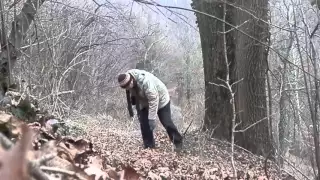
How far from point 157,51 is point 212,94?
573 inches

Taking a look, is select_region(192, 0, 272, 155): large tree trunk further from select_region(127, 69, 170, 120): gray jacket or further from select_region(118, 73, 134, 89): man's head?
select_region(118, 73, 134, 89): man's head

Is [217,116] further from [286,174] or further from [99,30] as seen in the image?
[99,30]

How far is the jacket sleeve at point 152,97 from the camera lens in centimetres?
823

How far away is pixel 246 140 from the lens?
959 centimetres

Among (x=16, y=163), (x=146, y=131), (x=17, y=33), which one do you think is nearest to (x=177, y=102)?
(x=146, y=131)

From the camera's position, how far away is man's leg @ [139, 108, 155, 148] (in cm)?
870

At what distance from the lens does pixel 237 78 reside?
9.61 m

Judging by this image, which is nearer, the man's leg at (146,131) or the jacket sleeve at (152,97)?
the jacket sleeve at (152,97)

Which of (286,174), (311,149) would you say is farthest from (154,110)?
(311,149)

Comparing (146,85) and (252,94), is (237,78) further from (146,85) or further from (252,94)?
(146,85)

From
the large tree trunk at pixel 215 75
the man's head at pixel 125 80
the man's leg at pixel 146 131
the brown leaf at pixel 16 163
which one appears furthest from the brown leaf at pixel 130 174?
the large tree trunk at pixel 215 75

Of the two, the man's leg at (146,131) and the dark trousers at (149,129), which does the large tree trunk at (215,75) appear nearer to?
the dark trousers at (149,129)

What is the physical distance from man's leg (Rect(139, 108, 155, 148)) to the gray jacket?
181 mm

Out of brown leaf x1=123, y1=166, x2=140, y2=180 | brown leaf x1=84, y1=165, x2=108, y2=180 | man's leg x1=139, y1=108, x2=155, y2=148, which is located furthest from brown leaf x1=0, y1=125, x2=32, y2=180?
man's leg x1=139, y1=108, x2=155, y2=148
